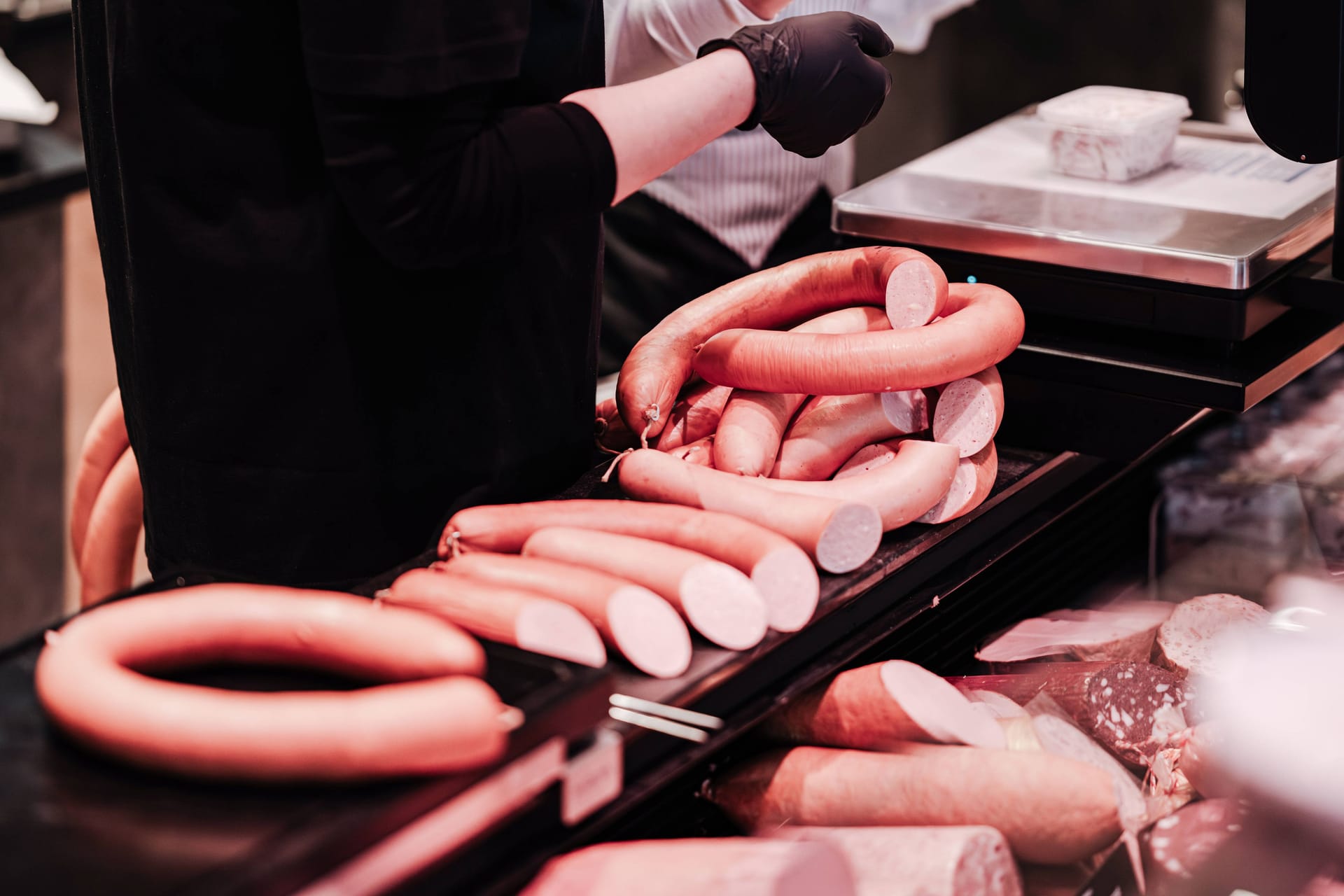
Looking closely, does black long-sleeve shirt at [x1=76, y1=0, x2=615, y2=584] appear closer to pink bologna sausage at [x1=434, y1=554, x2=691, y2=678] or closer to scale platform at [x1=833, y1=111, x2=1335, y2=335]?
pink bologna sausage at [x1=434, y1=554, x2=691, y2=678]

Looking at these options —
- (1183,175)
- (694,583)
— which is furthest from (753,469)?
(1183,175)

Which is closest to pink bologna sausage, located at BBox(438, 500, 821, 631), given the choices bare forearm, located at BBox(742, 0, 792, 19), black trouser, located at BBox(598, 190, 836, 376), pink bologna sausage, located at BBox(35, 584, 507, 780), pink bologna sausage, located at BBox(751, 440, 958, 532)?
pink bologna sausage, located at BBox(751, 440, 958, 532)

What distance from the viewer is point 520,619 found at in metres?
1.28

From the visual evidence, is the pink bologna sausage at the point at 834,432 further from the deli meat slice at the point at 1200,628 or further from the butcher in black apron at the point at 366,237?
the deli meat slice at the point at 1200,628

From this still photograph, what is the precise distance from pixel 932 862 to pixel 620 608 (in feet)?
1.37

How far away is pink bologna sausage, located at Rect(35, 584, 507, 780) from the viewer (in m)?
1.03

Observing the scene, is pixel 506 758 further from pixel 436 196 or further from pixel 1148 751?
pixel 1148 751

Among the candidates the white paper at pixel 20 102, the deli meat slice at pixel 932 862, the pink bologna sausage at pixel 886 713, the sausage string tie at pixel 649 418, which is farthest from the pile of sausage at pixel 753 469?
the white paper at pixel 20 102

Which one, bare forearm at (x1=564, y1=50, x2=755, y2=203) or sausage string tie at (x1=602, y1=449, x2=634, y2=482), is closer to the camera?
bare forearm at (x1=564, y1=50, x2=755, y2=203)

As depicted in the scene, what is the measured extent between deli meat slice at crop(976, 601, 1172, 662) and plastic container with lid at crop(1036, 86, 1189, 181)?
0.81 m

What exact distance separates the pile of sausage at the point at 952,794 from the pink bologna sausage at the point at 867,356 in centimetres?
37

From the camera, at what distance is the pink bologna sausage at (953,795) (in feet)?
4.77

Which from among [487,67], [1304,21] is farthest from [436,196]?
[1304,21]

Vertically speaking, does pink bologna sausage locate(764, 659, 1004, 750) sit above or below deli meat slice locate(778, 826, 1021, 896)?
above
